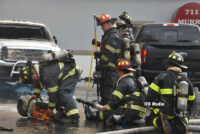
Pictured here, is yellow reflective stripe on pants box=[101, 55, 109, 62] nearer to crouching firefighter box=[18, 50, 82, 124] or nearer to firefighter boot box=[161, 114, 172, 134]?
crouching firefighter box=[18, 50, 82, 124]

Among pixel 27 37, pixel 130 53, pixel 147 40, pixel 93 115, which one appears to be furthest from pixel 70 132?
pixel 27 37

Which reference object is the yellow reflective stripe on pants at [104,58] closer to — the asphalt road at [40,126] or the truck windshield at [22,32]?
the asphalt road at [40,126]

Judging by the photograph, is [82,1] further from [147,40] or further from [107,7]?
[147,40]

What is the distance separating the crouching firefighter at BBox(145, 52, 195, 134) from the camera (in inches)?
319

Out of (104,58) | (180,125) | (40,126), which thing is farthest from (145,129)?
(104,58)

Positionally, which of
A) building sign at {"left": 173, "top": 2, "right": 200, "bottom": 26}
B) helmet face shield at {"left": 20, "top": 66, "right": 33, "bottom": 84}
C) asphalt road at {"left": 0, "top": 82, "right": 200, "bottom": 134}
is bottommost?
asphalt road at {"left": 0, "top": 82, "right": 200, "bottom": 134}

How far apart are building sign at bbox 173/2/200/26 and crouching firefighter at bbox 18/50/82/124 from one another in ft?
39.9

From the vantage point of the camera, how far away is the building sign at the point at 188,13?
2075 cm

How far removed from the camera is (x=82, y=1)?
69.7 ft

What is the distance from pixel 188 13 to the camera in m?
20.8

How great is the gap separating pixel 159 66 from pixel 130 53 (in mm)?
1253

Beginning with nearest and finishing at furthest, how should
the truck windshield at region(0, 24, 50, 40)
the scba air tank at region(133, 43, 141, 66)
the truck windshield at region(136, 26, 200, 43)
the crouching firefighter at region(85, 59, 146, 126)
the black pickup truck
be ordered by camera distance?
the crouching firefighter at region(85, 59, 146, 126) → the scba air tank at region(133, 43, 141, 66) → the black pickup truck → the truck windshield at region(136, 26, 200, 43) → the truck windshield at region(0, 24, 50, 40)

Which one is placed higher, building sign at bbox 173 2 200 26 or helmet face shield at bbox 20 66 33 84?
helmet face shield at bbox 20 66 33 84

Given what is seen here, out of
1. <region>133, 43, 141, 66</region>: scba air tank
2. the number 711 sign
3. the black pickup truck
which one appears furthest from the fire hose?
the number 711 sign
